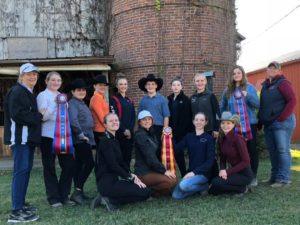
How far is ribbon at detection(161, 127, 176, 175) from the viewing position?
5877 millimetres

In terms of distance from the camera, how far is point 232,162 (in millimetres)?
5824

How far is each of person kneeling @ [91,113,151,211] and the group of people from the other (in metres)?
0.01

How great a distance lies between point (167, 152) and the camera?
5.91 m

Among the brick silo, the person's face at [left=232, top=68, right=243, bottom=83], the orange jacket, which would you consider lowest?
the orange jacket

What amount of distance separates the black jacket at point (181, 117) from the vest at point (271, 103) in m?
1.14

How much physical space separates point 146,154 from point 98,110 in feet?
3.41

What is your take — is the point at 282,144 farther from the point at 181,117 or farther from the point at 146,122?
the point at 146,122

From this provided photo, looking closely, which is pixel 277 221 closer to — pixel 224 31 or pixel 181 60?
pixel 181 60

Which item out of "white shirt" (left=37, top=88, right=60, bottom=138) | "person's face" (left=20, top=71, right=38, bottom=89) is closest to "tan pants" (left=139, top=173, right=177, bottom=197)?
"white shirt" (left=37, top=88, right=60, bottom=138)

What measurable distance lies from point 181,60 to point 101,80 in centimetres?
563

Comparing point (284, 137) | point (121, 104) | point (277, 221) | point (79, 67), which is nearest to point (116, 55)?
point (79, 67)

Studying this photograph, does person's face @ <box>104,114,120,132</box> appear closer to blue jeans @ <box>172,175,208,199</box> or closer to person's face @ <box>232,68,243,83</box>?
blue jeans @ <box>172,175,208,199</box>

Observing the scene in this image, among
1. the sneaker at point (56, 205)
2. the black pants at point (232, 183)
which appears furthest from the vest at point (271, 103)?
the sneaker at point (56, 205)

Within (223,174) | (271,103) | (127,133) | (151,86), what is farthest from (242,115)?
(127,133)
